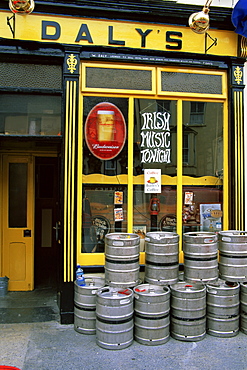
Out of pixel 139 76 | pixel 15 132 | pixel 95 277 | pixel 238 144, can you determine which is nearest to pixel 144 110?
pixel 139 76

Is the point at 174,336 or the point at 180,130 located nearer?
the point at 174,336

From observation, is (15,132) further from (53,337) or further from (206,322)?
(206,322)

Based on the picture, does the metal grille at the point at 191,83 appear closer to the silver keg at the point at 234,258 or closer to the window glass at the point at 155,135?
the window glass at the point at 155,135

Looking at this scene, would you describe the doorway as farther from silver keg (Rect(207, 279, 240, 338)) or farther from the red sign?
silver keg (Rect(207, 279, 240, 338))

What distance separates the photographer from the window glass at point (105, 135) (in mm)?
5352

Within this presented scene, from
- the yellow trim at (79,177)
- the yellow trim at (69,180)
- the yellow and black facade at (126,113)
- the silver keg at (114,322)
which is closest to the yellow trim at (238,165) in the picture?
the yellow and black facade at (126,113)

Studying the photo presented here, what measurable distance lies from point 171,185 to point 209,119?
131 cm

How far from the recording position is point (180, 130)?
5586 mm

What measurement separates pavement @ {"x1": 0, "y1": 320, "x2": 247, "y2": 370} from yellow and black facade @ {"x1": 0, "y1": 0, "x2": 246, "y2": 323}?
2.15 feet

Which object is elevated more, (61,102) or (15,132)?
(61,102)

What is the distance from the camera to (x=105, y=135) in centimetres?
543

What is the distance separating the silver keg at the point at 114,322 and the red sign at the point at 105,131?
7.39ft

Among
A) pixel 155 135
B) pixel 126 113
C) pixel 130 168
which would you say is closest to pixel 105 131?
pixel 126 113

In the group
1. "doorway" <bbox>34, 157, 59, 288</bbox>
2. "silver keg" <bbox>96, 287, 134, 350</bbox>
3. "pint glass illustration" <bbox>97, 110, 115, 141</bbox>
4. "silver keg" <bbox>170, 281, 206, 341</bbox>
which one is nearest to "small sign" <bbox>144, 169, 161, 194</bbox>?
"pint glass illustration" <bbox>97, 110, 115, 141</bbox>
